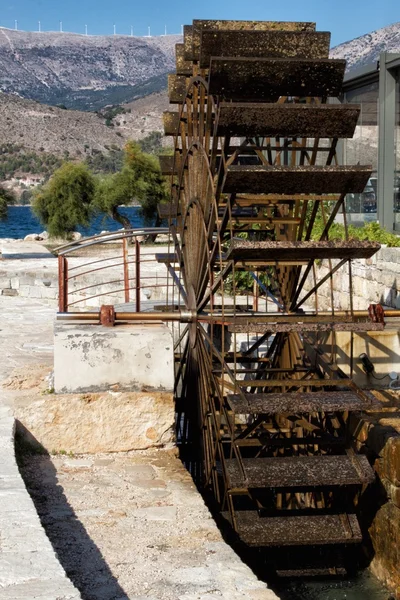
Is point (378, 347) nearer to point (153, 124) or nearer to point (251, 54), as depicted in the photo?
point (251, 54)

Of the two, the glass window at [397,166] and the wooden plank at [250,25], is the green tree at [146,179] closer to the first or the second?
the glass window at [397,166]

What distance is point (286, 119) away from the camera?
6.95m

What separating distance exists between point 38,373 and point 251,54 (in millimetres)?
3458

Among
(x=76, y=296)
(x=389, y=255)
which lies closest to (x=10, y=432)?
(x=389, y=255)

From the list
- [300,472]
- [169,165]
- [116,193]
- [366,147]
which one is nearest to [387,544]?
[300,472]

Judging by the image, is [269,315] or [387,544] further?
[269,315]

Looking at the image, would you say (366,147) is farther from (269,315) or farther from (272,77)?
(269,315)

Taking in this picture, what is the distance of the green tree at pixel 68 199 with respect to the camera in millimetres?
28938

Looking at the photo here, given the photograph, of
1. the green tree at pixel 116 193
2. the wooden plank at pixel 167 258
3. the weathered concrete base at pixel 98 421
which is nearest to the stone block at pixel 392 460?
the weathered concrete base at pixel 98 421

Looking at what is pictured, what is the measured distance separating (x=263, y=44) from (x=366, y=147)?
5.67 meters

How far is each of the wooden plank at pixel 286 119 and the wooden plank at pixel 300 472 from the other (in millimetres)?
2535

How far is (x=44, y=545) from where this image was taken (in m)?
4.24

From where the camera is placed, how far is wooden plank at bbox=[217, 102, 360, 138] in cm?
674

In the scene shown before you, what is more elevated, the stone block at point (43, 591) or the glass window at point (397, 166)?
the glass window at point (397, 166)
